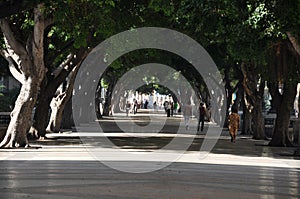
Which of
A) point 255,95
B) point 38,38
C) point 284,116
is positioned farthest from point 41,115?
point 255,95

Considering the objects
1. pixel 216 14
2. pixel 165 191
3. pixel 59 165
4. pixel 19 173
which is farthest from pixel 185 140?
pixel 165 191

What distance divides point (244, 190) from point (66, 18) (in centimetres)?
800

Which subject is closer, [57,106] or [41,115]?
[41,115]

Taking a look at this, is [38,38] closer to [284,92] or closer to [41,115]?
[41,115]

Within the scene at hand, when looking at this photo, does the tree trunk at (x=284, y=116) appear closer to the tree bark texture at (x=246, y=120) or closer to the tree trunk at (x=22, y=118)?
the tree bark texture at (x=246, y=120)

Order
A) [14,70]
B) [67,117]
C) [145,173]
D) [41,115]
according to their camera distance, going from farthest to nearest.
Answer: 1. [67,117]
2. [41,115]
3. [14,70]
4. [145,173]

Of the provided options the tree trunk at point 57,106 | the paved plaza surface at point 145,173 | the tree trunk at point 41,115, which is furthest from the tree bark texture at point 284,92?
the tree trunk at point 57,106

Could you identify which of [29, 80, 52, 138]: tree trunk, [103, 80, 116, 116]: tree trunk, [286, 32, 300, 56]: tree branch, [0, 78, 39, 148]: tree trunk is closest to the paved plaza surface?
[0, 78, 39, 148]: tree trunk

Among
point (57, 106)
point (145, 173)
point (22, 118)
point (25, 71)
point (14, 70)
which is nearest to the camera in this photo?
point (145, 173)

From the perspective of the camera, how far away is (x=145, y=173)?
14961mm

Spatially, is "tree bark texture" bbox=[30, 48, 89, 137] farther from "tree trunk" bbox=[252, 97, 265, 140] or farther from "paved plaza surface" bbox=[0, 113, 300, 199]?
"tree trunk" bbox=[252, 97, 265, 140]

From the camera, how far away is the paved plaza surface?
38.3 feet

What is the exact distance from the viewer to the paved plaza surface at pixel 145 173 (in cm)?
1166

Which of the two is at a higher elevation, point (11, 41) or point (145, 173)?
point (11, 41)
